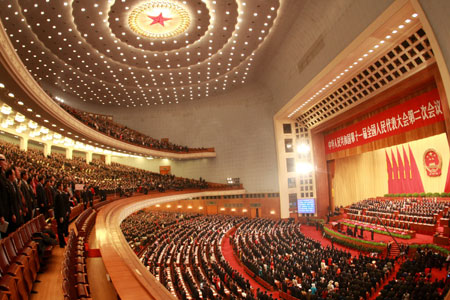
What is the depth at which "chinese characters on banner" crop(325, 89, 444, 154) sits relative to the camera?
39.8 ft

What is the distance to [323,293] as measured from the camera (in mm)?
7938

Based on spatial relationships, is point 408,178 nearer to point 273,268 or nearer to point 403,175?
point 403,175

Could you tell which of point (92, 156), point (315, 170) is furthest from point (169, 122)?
point (315, 170)

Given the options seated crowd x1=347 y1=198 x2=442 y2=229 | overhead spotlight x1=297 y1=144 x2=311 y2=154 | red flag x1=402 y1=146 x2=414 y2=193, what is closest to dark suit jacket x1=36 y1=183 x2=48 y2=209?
seated crowd x1=347 y1=198 x2=442 y2=229

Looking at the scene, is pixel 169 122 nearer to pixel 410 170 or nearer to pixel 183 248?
pixel 183 248

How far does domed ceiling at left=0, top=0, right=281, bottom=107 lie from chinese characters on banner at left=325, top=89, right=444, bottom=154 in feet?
23.4

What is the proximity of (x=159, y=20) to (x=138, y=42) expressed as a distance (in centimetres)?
251

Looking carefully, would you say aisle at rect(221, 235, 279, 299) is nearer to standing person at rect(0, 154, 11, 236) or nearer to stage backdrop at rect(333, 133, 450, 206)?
standing person at rect(0, 154, 11, 236)

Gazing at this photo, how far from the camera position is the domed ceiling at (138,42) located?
13.5 m

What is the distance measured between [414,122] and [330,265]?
7.55 m

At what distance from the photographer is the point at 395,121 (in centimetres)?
1407

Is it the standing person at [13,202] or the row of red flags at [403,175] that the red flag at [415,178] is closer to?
the row of red flags at [403,175]

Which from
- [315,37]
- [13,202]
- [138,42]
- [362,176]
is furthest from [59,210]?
[362,176]

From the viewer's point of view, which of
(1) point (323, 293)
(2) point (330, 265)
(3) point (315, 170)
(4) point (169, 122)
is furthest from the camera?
(4) point (169, 122)
